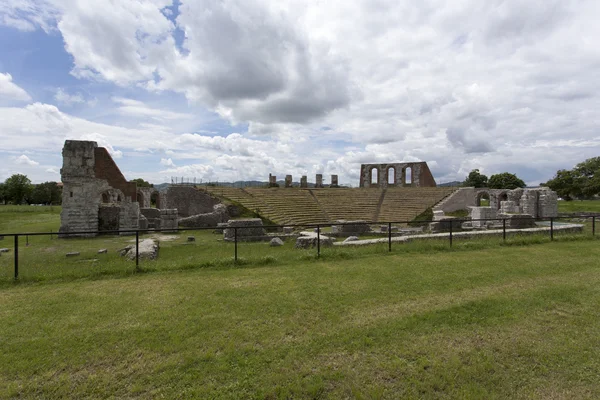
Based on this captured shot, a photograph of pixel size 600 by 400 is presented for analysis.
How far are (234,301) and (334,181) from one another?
38084 mm

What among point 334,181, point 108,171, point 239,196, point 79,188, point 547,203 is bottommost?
point 547,203

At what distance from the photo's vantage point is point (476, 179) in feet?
214

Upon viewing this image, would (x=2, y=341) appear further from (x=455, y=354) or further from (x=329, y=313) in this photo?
(x=455, y=354)

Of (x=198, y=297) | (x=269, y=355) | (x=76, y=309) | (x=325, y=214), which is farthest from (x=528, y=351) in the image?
(x=325, y=214)

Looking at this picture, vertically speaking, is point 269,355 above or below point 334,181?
below

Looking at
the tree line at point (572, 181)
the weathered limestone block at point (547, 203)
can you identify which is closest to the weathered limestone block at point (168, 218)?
the weathered limestone block at point (547, 203)

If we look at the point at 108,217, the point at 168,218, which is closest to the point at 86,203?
the point at 108,217

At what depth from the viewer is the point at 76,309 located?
5500 millimetres

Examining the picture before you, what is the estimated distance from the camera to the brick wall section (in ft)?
75.8

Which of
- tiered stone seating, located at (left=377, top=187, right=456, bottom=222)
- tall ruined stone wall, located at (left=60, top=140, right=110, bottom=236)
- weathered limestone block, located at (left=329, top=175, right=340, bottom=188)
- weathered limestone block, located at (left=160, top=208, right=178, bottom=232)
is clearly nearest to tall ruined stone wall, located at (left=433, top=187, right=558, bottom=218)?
tiered stone seating, located at (left=377, top=187, right=456, bottom=222)

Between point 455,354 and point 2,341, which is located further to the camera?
point 2,341

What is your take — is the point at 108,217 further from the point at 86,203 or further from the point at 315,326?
the point at 315,326

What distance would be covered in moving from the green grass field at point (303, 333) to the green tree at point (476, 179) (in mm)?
63514

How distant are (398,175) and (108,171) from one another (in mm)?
31794
